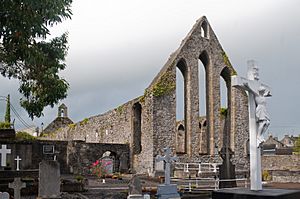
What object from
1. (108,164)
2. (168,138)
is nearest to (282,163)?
(168,138)

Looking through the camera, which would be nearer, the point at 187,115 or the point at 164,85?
the point at 164,85

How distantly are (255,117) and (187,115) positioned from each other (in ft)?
68.3

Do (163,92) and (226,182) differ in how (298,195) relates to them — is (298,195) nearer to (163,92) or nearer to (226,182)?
(226,182)

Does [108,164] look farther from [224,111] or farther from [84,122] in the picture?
A: [224,111]

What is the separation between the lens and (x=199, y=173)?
71.4ft

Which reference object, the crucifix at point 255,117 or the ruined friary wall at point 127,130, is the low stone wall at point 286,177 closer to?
the ruined friary wall at point 127,130

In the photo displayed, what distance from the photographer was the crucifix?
6488 millimetres

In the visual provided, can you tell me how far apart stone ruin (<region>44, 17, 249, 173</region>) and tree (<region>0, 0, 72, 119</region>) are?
15.0m

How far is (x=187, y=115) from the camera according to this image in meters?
27.4

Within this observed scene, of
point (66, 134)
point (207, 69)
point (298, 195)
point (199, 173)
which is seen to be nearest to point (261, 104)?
point (298, 195)

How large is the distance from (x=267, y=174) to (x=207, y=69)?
9.00 m

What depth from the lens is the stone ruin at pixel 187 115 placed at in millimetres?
25859

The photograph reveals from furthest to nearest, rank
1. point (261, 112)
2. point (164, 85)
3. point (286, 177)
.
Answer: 1. point (164, 85)
2. point (286, 177)
3. point (261, 112)

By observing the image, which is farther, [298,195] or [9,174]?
[9,174]
